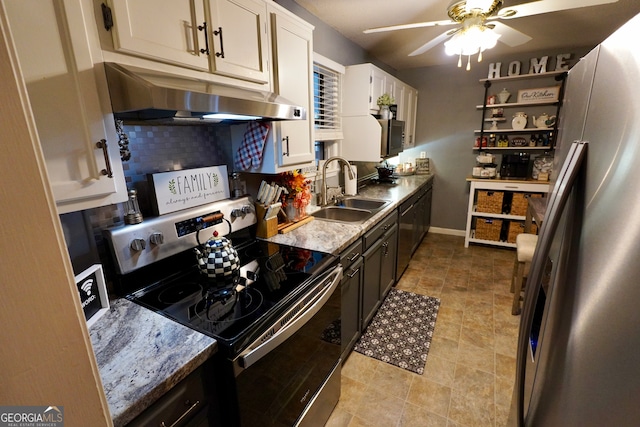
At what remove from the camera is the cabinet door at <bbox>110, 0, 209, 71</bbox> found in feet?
3.00

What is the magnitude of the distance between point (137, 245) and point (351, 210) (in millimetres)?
1721

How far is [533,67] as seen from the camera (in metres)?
3.64

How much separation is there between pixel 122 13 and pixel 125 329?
3.30 feet

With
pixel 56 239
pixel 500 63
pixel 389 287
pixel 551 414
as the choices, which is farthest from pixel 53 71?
pixel 500 63

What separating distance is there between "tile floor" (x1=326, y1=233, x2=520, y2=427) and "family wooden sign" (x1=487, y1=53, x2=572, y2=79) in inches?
106

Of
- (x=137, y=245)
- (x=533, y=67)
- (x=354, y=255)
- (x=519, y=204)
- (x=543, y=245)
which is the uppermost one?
(x=533, y=67)

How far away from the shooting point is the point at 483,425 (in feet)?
5.20

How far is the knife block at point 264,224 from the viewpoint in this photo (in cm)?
177

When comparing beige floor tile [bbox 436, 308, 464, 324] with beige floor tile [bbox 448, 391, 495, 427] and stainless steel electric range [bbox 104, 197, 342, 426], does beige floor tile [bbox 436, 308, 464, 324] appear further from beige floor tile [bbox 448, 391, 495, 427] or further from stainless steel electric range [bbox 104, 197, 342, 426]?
stainless steel electric range [bbox 104, 197, 342, 426]

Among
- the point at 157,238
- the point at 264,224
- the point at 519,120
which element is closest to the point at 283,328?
the point at 157,238

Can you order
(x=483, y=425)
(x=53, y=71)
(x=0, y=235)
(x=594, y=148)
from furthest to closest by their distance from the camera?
1. (x=483, y=425)
2. (x=53, y=71)
3. (x=594, y=148)
4. (x=0, y=235)

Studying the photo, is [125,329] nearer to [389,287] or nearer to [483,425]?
[483,425]

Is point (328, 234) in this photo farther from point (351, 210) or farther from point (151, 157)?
point (151, 157)

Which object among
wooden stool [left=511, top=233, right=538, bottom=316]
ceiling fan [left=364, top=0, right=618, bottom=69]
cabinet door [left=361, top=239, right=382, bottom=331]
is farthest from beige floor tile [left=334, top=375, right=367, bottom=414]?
ceiling fan [left=364, top=0, right=618, bottom=69]
